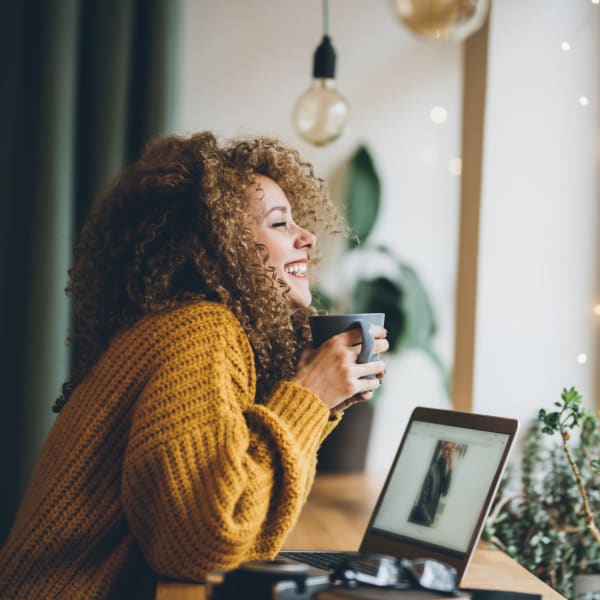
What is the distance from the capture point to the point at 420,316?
220 centimetres

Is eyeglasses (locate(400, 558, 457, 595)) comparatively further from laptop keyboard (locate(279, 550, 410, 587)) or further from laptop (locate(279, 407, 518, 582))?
laptop (locate(279, 407, 518, 582))

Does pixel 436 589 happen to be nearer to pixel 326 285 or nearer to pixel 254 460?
pixel 254 460

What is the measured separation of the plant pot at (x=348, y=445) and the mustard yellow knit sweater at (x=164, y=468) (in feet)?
3.49

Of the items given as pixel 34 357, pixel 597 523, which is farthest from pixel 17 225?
pixel 597 523

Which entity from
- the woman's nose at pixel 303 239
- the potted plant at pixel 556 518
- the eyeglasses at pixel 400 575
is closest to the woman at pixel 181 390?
the woman's nose at pixel 303 239

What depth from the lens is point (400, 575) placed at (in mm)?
738

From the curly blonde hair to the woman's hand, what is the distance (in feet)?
0.19

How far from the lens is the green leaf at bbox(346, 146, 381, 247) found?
220cm

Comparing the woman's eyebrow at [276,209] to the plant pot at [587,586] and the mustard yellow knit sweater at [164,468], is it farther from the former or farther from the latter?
the plant pot at [587,586]

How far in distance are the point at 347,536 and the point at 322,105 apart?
3.01 ft

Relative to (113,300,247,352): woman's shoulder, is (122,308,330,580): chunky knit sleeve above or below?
below

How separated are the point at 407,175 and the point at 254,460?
154 centimetres

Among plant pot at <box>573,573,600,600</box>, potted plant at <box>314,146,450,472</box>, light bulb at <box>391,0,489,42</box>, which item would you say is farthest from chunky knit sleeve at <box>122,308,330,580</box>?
potted plant at <box>314,146,450,472</box>

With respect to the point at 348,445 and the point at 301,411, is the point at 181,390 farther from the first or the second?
the point at 348,445
